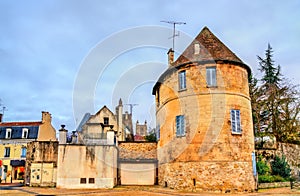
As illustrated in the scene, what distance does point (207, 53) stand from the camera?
20188mm

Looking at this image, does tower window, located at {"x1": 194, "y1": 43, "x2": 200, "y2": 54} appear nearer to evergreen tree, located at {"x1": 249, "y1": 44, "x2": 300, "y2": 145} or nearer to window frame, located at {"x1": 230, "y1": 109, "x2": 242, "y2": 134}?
window frame, located at {"x1": 230, "y1": 109, "x2": 242, "y2": 134}

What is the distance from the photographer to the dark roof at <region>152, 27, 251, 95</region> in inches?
781

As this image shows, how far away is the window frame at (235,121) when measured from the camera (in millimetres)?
19078

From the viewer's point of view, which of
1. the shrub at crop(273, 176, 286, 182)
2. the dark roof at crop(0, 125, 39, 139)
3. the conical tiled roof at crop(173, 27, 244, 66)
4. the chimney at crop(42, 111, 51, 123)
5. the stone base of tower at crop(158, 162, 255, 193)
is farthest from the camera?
the chimney at crop(42, 111, 51, 123)

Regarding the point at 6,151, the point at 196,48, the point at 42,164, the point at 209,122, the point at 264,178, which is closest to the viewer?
the point at 209,122

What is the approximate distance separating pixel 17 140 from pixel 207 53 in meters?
30.7

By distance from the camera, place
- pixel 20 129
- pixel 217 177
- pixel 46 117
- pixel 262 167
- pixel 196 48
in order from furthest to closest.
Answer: pixel 46 117
pixel 20 129
pixel 262 167
pixel 196 48
pixel 217 177

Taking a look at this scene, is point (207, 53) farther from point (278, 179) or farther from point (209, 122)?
point (278, 179)

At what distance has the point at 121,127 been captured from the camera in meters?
40.5

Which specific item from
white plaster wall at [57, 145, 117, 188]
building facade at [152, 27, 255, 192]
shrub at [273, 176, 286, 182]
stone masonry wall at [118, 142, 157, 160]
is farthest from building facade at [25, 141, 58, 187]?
shrub at [273, 176, 286, 182]

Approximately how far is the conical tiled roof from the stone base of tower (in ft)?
23.9

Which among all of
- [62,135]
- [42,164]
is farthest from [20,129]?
[62,135]

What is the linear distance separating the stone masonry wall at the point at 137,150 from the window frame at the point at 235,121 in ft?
29.2

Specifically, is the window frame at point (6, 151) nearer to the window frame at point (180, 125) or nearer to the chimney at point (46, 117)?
the chimney at point (46, 117)
